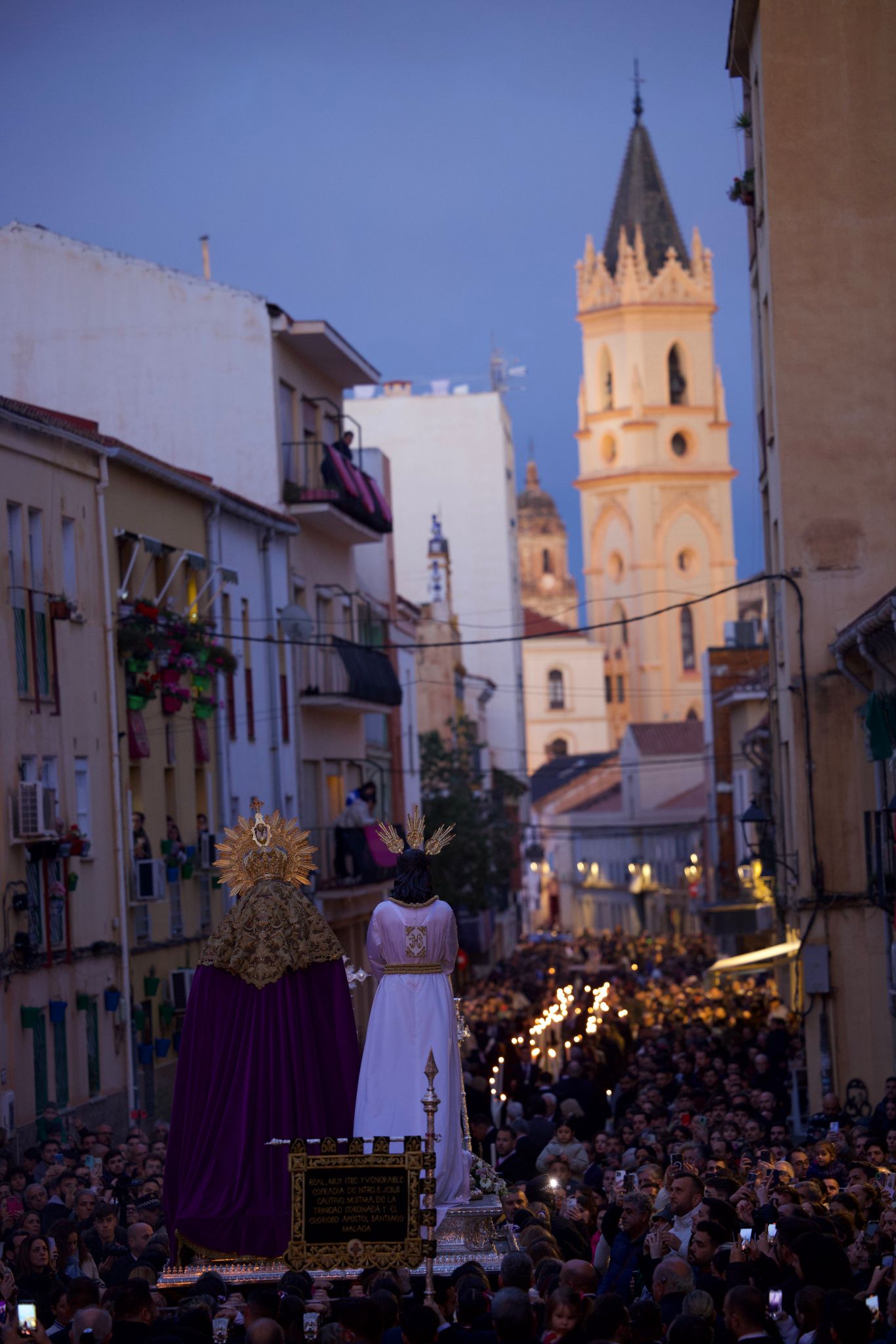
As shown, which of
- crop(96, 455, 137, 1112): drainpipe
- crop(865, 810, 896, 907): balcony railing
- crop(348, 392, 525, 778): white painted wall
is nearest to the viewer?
crop(865, 810, 896, 907): balcony railing

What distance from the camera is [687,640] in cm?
11912

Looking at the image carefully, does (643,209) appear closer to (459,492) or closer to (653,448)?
(653,448)

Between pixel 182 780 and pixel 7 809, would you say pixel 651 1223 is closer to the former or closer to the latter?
pixel 7 809

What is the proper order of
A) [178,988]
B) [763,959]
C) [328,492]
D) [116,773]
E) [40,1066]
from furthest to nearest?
[328,492], [763,959], [178,988], [116,773], [40,1066]

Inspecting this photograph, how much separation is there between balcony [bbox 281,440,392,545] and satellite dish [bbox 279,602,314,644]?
2.41 m

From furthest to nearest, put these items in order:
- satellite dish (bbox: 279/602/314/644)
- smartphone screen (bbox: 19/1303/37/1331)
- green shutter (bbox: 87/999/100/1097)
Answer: satellite dish (bbox: 279/602/314/644) < green shutter (bbox: 87/999/100/1097) < smartphone screen (bbox: 19/1303/37/1331)

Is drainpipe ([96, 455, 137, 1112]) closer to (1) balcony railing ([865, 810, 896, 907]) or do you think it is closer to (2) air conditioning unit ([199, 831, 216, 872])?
(2) air conditioning unit ([199, 831, 216, 872])

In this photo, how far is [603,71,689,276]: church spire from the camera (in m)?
121

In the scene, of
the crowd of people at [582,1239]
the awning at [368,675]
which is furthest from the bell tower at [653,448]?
the crowd of people at [582,1239]

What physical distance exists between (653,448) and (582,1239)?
360 feet

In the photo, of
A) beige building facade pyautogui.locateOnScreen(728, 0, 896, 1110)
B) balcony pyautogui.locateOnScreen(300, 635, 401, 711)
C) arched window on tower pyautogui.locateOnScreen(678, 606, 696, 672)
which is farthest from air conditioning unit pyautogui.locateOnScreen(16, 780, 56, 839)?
arched window on tower pyautogui.locateOnScreen(678, 606, 696, 672)

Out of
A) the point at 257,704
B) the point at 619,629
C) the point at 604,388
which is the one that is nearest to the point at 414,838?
the point at 257,704

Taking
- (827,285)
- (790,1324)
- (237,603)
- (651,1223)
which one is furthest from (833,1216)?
(237,603)

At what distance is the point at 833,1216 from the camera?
1105cm
